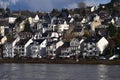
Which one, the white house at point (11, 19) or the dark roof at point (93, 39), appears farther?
the white house at point (11, 19)

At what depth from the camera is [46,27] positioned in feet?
287

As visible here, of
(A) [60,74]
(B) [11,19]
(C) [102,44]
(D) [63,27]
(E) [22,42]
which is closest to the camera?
(A) [60,74]

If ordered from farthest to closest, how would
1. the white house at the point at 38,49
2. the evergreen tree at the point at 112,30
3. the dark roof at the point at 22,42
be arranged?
the dark roof at the point at 22,42, the evergreen tree at the point at 112,30, the white house at the point at 38,49

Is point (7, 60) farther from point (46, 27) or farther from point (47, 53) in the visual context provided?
point (46, 27)

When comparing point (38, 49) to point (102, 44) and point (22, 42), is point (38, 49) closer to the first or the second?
point (22, 42)

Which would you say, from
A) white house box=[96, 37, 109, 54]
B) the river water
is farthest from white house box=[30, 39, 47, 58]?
the river water

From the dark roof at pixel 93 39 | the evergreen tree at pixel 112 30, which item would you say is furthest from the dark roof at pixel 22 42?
the evergreen tree at pixel 112 30

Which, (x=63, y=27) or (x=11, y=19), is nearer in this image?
(x=63, y=27)

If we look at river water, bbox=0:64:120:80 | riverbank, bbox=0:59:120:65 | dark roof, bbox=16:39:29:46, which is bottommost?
river water, bbox=0:64:120:80

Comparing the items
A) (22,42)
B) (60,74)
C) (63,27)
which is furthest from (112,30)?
(60,74)

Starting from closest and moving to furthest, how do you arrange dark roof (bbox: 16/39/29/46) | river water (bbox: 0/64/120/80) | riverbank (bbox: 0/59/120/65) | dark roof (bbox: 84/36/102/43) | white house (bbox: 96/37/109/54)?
river water (bbox: 0/64/120/80) < riverbank (bbox: 0/59/120/65) < white house (bbox: 96/37/109/54) < dark roof (bbox: 84/36/102/43) < dark roof (bbox: 16/39/29/46)

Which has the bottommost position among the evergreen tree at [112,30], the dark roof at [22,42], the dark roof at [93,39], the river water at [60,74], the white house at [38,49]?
the river water at [60,74]

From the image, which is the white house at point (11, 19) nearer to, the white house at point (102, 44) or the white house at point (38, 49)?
the white house at point (38, 49)

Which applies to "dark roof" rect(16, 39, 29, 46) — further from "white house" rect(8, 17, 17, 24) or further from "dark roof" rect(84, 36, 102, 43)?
"white house" rect(8, 17, 17, 24)
